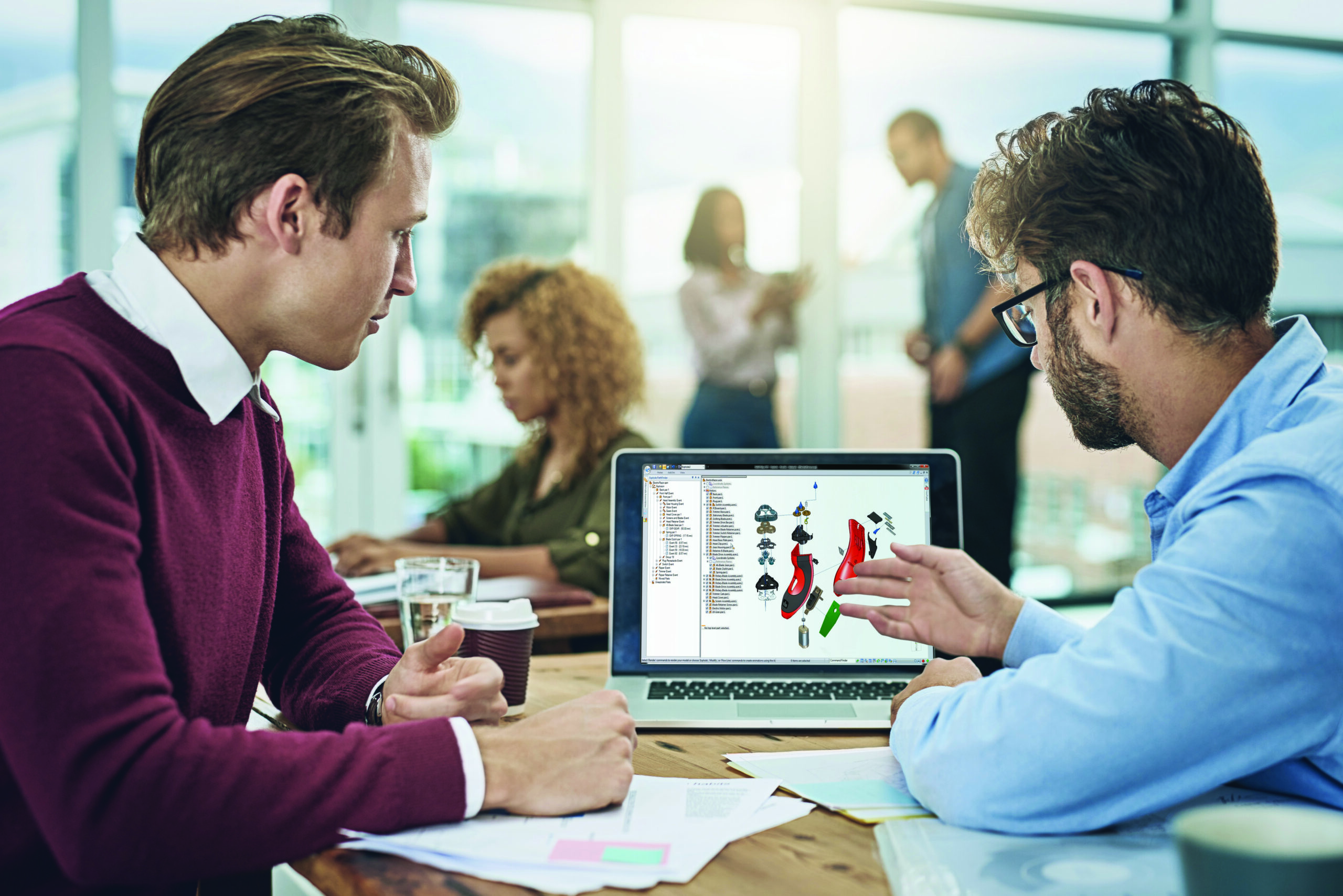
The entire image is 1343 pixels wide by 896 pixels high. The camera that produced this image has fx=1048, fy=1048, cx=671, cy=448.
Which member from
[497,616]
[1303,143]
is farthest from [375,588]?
[1303,143]

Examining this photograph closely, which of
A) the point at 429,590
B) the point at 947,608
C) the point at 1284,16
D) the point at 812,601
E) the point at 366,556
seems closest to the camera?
the point at 947,608

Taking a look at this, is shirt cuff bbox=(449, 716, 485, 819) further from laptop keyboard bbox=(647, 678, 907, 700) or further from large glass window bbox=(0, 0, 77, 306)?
large glass window bbox=(0, 0, 77, 306)

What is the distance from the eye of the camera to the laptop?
126cm

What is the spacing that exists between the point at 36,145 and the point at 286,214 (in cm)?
288

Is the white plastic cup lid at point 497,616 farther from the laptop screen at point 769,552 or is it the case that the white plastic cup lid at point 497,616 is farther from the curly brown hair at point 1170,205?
the curly brown hair at point 1170,205

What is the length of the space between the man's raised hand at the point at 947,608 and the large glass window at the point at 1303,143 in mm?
4192

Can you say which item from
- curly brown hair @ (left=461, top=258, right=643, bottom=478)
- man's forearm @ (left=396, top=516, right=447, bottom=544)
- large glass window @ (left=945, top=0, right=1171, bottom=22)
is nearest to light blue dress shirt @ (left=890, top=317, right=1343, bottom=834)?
curly brown hair @ (left=461, top=258, right=643, bottom=478)

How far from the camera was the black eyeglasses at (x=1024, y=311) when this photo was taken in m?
0.99

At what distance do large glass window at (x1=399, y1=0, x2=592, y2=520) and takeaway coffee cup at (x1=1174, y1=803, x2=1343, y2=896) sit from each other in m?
3.21

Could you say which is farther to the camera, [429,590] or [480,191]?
[480,191]

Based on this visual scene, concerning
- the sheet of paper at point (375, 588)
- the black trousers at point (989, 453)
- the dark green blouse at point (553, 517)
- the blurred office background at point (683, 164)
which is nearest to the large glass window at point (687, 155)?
the blurred office background at point (683, 164)

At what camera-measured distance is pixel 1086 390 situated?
107 centimetres

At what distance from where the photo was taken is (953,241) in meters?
3.80

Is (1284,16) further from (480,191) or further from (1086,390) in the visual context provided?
(1086,390)
